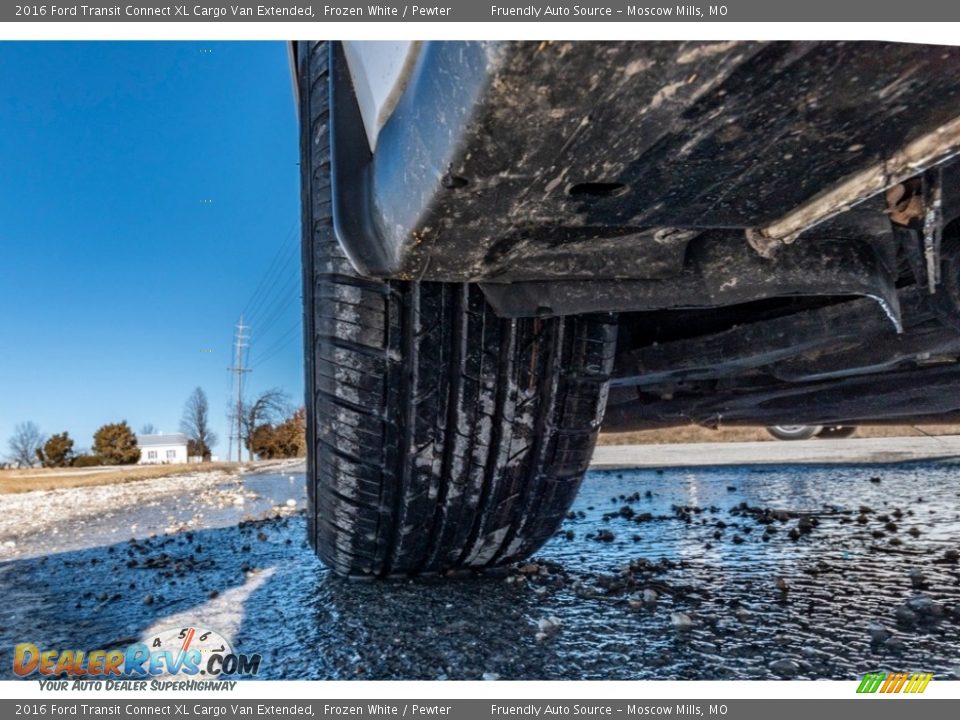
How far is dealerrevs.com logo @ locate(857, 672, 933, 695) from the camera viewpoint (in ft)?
2.96

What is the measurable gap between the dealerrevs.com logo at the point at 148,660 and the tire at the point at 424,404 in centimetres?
35

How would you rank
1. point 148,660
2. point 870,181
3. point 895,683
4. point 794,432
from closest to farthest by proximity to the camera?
point 870,181 → point 895,683 → point 148,660 → point 794,432

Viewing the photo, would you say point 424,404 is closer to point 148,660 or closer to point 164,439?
point 148,660

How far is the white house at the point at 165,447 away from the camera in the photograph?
24.3 metres

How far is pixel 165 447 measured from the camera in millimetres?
25406

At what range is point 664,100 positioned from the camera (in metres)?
0.45

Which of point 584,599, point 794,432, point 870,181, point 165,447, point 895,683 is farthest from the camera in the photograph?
point 165,447

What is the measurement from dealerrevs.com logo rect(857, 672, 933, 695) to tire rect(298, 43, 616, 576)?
0.67 meters

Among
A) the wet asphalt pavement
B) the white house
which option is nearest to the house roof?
the white house

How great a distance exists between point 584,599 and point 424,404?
25.1 inches

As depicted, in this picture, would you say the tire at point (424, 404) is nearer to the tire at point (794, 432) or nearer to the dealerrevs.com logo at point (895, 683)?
the dealerrevs.com logo at point (895, 683)

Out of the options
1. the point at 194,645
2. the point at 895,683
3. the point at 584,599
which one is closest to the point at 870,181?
the point at 895,683

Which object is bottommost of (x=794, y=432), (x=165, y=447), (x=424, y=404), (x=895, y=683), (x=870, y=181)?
(x=165, y=447)

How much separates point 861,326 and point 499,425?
0.71 m
